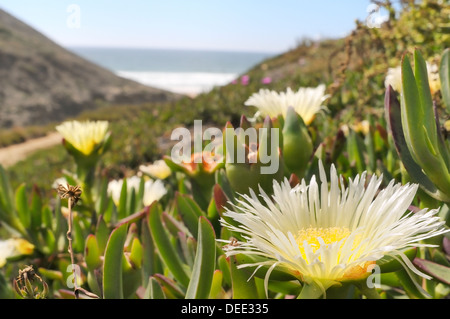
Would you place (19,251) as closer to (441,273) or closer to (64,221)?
(64,221)

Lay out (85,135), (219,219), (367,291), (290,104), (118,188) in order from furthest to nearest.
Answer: (118,188) → (85,135) → (290,104) → (219,219) → (367,291)

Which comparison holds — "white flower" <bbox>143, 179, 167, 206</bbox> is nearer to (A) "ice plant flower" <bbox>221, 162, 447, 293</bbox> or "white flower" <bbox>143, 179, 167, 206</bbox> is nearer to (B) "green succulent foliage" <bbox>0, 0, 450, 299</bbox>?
(B) "green succulent foliage" <bbox>0, 0, 450, 299</bbox>

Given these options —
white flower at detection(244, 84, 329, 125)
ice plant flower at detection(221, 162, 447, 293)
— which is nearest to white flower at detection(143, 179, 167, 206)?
white flower at detection(244, 84, 329, 125)

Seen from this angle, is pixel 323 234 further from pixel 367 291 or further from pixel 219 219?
pixel 219 219

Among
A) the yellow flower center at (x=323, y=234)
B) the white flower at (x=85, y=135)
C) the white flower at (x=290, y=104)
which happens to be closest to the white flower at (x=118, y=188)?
the white flower at (x=85, y=135)

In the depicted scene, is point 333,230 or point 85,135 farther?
point 85,135

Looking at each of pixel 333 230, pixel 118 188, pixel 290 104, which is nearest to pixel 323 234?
pixel 333 230
